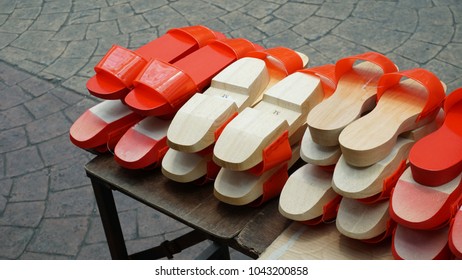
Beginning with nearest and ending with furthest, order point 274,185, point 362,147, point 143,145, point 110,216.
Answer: point 362,147, point 274,185, point 143,145, point 110,216

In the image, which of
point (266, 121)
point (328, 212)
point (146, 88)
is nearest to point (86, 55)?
point (146, 88)

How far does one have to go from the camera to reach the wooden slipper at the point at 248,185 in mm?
1334

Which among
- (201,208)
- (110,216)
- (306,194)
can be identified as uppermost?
(306,194)

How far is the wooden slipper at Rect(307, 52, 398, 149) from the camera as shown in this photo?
48.8 inches

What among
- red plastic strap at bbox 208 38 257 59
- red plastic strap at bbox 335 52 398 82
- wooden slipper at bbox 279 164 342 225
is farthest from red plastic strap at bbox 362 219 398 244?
red plastic strap at bbox 208 38 257 59

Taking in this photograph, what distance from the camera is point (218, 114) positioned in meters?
1.36

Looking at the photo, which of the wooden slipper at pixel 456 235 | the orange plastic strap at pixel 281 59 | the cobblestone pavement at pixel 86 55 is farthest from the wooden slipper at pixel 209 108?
the cobblestone pavement at pixel 86 55

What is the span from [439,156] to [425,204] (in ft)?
0.30

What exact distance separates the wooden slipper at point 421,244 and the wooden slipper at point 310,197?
0.16m

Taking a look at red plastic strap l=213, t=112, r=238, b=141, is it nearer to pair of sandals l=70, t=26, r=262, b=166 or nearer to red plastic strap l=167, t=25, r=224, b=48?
pair of sandals l=70, t=26, r=262, b=166

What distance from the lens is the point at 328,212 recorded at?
4.17 feet

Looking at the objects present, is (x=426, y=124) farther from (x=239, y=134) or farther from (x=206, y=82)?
(x=206, y=82)

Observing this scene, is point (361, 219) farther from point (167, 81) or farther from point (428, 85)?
point (167, 81)
